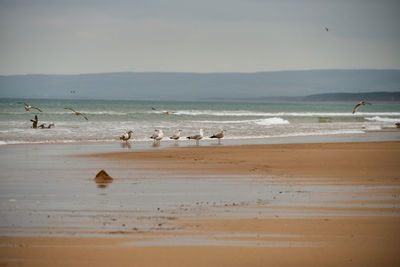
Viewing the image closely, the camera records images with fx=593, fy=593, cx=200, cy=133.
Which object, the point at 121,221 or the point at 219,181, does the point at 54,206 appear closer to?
A: the point at 121,221

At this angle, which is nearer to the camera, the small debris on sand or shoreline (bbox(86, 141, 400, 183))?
the small debris on sand

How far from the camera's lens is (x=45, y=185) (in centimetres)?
1006

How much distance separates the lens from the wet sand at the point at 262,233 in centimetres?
557

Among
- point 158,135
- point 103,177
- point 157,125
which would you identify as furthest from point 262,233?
point 157,125

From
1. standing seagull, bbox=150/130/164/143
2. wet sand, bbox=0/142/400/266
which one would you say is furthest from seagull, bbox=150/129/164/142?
wet sand, bbox=0/142/400/266

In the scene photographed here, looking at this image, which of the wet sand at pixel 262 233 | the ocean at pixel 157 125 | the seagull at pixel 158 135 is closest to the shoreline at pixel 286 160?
the wet sand at pixel 262 233

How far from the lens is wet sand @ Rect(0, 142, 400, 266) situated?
5570 mm

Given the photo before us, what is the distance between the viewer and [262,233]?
6473 mm

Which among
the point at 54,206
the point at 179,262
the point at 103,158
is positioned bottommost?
the point at 179,262

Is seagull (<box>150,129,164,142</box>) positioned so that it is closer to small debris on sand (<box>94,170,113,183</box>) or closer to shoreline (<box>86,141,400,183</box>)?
shoreline (<box>86,141,400,183</box>)

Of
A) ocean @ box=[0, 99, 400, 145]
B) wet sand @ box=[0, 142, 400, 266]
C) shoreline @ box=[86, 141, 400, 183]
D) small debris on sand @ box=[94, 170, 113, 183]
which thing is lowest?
wet sand @ box=[0, 142, 400, 266]

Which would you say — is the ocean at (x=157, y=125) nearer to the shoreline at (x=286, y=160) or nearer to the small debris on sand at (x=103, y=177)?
the shoreline at (x=286, y=160)

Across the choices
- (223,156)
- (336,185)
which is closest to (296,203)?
(336,185)

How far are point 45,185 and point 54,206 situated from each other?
81.9 inches
